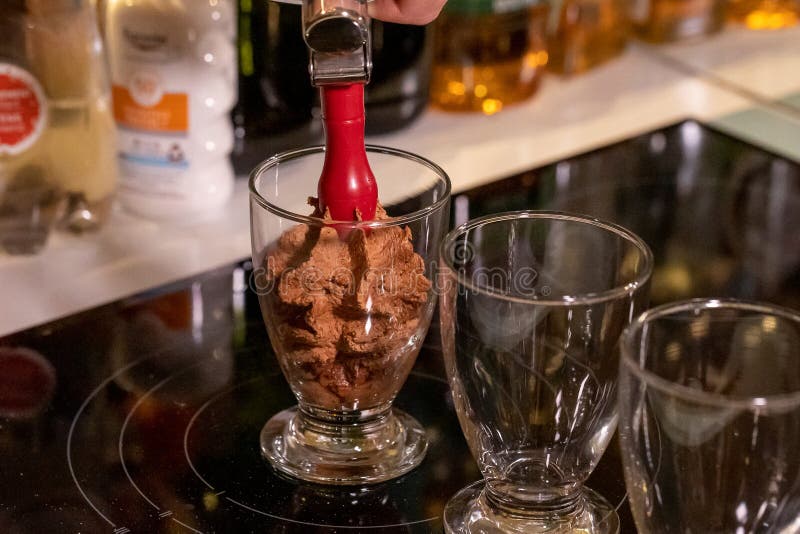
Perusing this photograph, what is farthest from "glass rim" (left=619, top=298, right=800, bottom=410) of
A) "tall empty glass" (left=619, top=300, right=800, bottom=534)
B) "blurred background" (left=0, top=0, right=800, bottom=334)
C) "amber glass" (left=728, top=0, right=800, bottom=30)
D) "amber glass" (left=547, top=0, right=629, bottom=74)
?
"amber glass" (left=728, top=0, right=800, bottom=30)

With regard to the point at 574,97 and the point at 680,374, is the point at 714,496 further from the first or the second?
the point at 574,97

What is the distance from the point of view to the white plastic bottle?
32.9 inches

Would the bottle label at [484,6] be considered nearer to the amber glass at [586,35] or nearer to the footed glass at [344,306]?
the amber glass at [586,35]

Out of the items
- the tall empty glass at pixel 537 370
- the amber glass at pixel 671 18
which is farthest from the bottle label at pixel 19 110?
the amber glass at pixel 671 18

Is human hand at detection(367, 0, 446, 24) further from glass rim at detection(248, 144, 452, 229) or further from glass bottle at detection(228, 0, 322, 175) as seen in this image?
glass bottle at detection(228, 0, 322, 175)

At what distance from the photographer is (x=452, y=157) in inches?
40.3

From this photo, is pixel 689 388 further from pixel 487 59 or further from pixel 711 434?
pixel 487 59

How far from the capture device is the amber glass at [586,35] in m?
1.17

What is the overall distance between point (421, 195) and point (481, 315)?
0.13 meters

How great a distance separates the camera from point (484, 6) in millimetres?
1033

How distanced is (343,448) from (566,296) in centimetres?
17

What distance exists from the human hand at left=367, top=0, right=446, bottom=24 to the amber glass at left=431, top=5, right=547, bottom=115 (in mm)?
391

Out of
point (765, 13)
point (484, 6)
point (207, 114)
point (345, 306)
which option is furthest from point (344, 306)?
point (765, 13)

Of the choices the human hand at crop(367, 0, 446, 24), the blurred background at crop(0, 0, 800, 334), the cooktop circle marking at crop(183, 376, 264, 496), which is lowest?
the cooktop circle marking at crop(183, 376, 264, 496)
